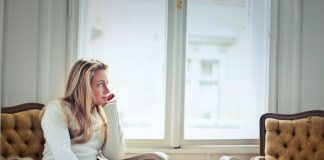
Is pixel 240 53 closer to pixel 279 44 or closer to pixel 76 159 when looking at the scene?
pixel 279 44

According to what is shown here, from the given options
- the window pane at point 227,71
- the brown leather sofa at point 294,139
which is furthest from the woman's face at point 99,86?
the brown leather sofa at point 294,139

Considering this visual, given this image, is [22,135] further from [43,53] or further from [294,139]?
[294,139]

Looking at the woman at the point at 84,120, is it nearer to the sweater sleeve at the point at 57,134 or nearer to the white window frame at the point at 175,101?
the sweater sleeve at the point at 57,134

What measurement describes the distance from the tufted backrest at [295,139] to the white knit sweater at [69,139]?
42.1 inches

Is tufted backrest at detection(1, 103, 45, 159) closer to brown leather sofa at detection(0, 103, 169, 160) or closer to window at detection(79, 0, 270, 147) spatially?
brown leather sofa at detection(0, 103, 169, 160)

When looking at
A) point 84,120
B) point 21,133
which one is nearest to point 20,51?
point 21,133

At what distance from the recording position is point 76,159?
87.4 inches

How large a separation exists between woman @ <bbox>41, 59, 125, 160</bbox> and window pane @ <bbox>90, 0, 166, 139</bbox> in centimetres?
48

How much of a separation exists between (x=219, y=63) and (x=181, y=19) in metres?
0.48

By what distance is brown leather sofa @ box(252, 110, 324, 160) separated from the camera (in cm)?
280

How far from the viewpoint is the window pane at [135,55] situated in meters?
3.07

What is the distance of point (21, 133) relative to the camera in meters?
2.57

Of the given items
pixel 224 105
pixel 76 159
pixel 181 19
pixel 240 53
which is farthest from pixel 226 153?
pixel 76 159

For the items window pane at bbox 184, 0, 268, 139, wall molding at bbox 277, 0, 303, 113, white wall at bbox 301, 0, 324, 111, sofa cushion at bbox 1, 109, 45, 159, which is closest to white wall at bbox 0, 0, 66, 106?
sofa cushion at bbox 1, 109, 45, 159
